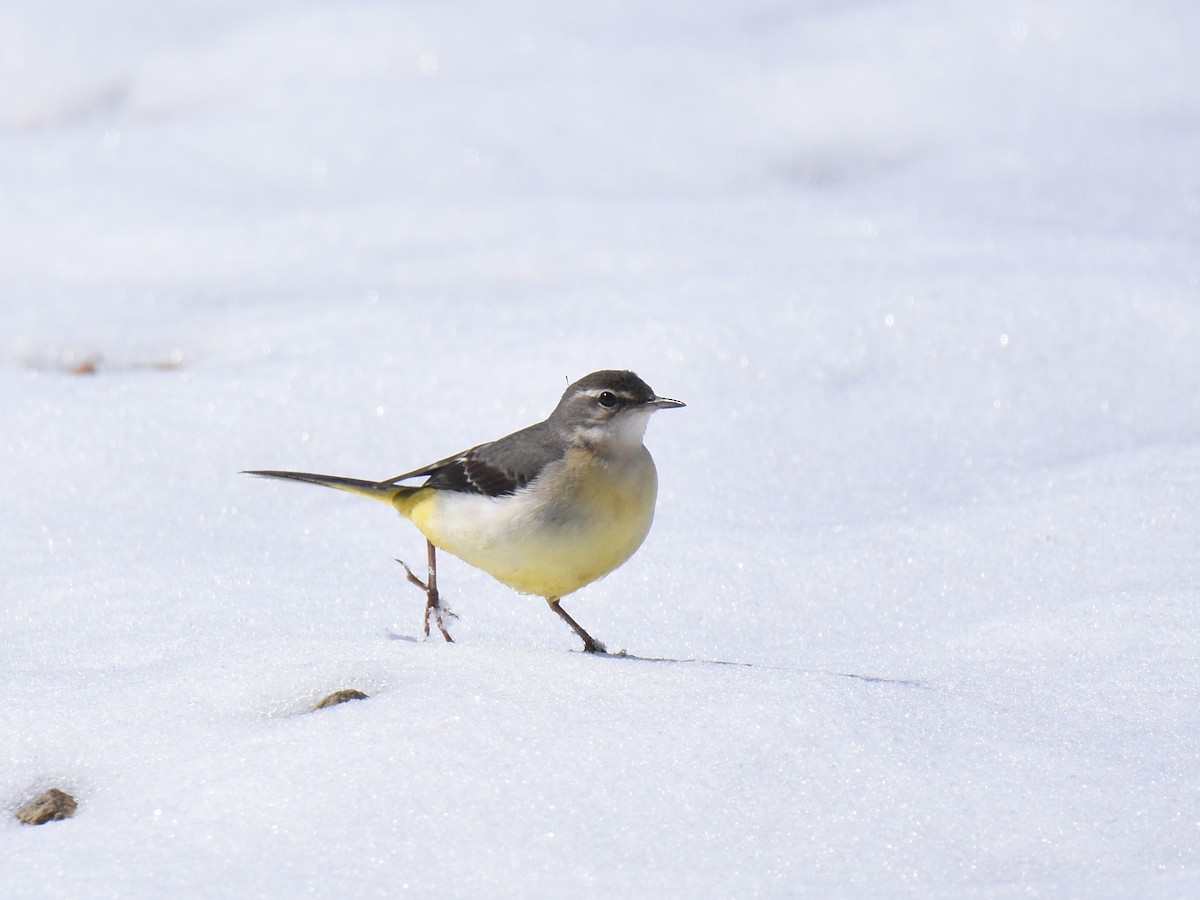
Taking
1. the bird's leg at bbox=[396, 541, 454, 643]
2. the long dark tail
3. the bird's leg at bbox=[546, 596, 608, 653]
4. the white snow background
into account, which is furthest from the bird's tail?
the bird's leg at bbox=[546, 596, 608, 653]

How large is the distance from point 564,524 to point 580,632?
0.44 m

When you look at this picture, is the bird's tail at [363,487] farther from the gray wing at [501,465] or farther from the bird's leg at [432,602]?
the bird's leg at [432,602]

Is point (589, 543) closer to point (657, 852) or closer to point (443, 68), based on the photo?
point (657, 852)

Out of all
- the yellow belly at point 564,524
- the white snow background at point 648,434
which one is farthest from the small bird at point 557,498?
the white snow background at point 648,434

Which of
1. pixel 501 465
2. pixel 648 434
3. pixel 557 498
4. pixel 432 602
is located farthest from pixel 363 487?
pixel 648 434

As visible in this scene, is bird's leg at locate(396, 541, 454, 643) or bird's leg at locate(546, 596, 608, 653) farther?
bird's leg at locate(396, 541, 454, 643)

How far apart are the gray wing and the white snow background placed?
0.60 metres

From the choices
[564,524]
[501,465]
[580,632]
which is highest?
[501,465]

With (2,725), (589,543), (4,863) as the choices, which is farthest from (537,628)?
(4,863)

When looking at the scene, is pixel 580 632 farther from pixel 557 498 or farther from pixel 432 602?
pixel 432 602

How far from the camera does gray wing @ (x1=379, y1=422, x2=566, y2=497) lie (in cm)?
498

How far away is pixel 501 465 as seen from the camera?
5.07 metres

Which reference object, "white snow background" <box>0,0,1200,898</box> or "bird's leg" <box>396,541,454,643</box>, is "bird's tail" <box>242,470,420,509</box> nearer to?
"bird's leg" <box>396,541,454,643</box>

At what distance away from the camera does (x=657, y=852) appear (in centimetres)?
347
